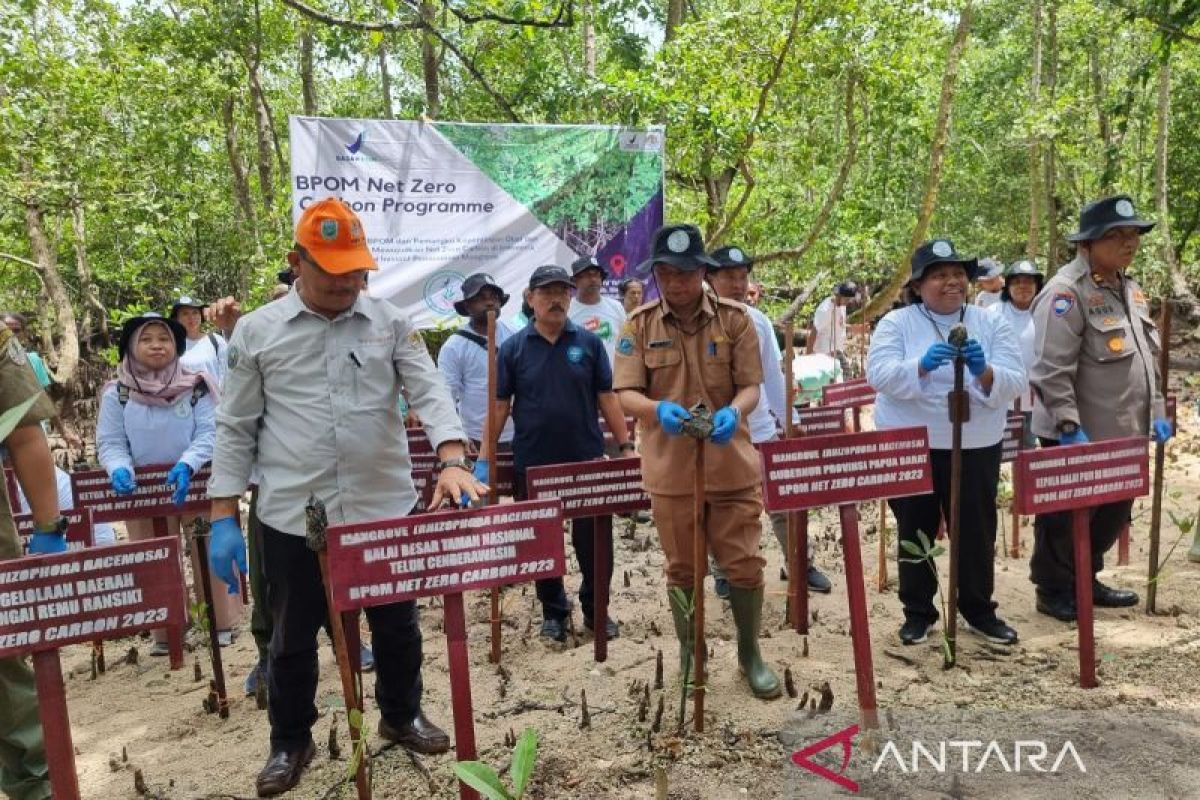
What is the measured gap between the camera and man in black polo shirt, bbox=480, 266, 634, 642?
4379 millimetres

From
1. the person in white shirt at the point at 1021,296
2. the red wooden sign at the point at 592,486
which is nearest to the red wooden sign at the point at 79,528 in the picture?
the red wooden sign at the point at 592,486

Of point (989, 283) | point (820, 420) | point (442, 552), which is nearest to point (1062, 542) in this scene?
point (820, 420)

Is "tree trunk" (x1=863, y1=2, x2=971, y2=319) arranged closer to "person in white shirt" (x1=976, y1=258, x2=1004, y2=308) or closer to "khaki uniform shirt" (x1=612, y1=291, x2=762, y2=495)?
"person in white shirt" (x1=976, y1=258, x2=1004, y2=308)

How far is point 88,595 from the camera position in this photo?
228 cm

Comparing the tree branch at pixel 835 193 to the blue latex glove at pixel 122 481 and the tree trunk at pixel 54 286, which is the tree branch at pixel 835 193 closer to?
the blue latex glove at pixel 122 481

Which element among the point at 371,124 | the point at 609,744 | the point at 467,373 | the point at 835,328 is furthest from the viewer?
the point at 835,328

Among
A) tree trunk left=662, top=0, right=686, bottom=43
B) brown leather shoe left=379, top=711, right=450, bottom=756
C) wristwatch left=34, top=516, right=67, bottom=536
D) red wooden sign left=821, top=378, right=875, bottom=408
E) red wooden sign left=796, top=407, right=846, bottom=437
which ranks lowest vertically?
brown leather shoe left=379, top=711, right=450, bottom=756

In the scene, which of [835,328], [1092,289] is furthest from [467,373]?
[835,328]

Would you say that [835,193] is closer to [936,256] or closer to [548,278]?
[936,256]

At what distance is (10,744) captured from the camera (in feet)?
9.25

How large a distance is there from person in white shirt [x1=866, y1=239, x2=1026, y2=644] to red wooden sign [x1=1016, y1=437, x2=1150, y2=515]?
1.44 ft

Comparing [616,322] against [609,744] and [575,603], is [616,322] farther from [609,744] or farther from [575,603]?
[609,744]

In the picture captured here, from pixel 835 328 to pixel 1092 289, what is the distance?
16.6ft

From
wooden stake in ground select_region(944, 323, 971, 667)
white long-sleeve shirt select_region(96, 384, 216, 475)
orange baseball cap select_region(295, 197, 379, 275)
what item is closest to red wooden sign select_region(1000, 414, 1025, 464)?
wooden stake in ground select_region(944, 323, 971, 667)
